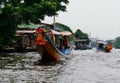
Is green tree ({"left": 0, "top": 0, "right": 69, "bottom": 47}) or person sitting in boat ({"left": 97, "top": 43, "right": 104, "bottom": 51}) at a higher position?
green tree ({"left": 0, "top": 0, "right": 69, "bottom": 47})

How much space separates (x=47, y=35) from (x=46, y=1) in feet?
39.4

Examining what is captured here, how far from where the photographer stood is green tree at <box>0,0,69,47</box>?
30.0m

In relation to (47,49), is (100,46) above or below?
below

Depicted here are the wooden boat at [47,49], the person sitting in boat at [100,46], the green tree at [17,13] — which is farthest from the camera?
the person sitting in boat at [100,46]

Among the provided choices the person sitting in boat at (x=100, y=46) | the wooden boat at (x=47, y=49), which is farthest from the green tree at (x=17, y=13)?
the person sitting in boat at (x=100, y=46)

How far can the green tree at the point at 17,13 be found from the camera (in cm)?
3000

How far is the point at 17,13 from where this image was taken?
30.3 meters

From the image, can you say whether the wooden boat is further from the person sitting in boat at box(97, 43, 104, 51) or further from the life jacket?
the person sitting in boat at box(97, 43, 104, 51)

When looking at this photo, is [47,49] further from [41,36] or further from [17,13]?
[17,13]

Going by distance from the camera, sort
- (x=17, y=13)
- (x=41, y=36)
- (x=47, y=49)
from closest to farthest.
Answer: (x=41, y=36), (x=47, y=49), (x=17, y=13)

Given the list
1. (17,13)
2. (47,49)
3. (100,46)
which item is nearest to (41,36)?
(47,49)

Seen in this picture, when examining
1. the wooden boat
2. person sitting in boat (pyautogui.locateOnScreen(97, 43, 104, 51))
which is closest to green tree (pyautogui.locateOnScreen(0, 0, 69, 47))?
the wooden boat

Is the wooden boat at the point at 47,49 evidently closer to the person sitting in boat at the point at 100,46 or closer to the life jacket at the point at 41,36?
the life jacket at the point at 41,36

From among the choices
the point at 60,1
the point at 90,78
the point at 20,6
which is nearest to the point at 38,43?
the point at 90,78
